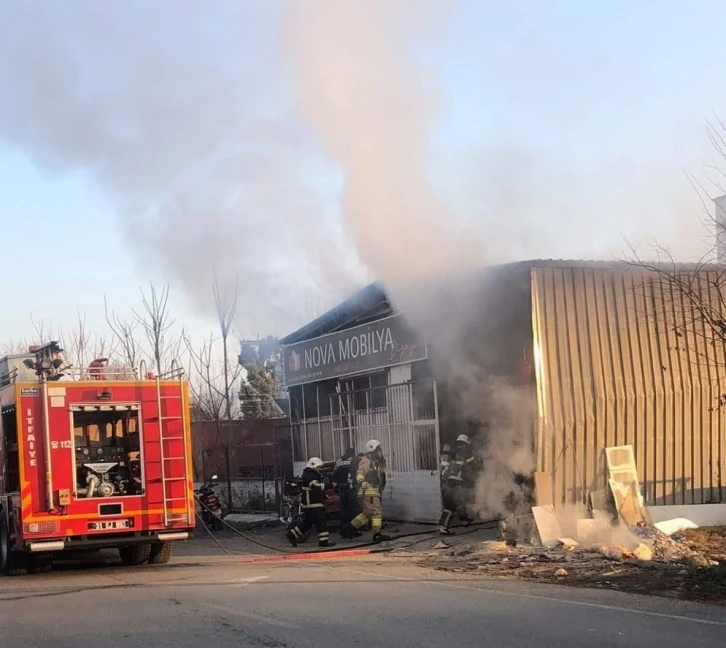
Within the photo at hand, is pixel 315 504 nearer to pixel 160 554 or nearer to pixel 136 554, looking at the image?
pixel 160 554

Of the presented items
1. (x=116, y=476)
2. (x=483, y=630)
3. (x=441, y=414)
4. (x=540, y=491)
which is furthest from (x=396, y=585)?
(x=441, y=414)

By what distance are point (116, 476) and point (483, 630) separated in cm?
688

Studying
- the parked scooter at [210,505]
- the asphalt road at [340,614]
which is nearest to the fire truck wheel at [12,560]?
the asphalt road at [340,614]

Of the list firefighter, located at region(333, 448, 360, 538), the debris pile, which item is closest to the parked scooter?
firefighter, located at region(333, 448, 360, 538)

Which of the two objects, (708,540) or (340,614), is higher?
(340,614)

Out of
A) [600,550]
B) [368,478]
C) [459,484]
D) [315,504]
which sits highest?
[368,478]

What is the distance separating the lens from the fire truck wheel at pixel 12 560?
38.5 feet

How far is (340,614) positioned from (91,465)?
557cm

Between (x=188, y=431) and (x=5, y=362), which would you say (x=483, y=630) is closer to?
(x=188, y=431)

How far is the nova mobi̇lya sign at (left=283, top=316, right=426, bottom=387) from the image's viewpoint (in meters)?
16.1

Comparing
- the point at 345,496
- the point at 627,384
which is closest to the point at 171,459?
the point at 345,496

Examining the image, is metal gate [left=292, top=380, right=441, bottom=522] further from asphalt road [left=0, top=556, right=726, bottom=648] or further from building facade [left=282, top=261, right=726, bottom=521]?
asphalt road [left=0, top=556, right=726, bottom=648]

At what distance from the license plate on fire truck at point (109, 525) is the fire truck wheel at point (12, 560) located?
4.61 feet

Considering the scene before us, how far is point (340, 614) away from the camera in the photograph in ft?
25.2
